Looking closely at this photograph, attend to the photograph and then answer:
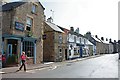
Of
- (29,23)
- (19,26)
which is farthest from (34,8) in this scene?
(19,26)

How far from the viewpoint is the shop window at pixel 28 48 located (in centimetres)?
2489

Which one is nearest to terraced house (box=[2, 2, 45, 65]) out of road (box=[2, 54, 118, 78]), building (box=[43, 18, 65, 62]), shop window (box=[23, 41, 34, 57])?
shop window (box=[23, 41, 34, 57])

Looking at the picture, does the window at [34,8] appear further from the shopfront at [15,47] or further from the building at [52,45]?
the building at [52,45]

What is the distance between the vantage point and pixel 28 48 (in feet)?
84.0

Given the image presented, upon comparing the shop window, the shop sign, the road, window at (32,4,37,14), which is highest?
window at (32,4,37,14)

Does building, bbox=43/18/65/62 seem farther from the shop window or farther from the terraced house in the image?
the shop window

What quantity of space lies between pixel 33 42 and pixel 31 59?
2.19 meters

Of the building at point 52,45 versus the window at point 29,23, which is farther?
the building at point 52,45

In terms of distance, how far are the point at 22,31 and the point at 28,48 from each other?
2.58 metres

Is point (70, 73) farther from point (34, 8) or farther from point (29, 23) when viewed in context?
point (34, 8)

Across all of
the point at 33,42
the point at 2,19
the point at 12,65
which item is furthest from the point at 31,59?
the point at 2,19

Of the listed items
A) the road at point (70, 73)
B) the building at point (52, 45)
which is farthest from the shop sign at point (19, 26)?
the building at point (52, 45)

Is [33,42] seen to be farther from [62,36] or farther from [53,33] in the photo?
[62,36]

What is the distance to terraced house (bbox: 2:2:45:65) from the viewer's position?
73.1ft
